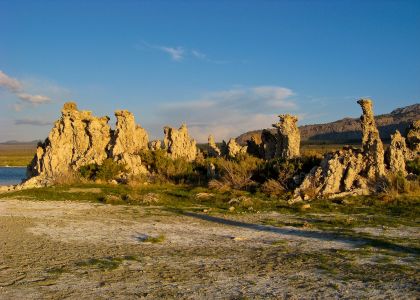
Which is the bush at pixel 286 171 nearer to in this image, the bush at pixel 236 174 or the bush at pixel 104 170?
the bush at pixel 236 174

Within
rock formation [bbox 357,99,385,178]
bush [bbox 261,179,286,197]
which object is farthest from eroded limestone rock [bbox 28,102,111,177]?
rock formation [bbox 357,99,385,178]

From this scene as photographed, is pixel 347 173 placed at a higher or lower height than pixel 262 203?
higher

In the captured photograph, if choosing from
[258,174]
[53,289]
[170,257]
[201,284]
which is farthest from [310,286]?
[258,174]

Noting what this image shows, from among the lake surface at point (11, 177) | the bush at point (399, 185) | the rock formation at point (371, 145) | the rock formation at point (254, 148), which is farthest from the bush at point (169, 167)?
the lake surface at point (11, 177)

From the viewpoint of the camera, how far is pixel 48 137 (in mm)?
32531

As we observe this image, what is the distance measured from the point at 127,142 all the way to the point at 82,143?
9.80ft

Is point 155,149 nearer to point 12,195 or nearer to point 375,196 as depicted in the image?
point 12,195

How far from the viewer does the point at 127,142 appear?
107 ft

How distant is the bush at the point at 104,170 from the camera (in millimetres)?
28797

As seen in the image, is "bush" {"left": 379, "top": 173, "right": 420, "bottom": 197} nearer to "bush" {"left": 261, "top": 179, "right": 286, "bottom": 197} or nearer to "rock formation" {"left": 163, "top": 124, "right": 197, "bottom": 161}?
"bush" {"left": 261, "top": 179, "right": 286, "bottom": 197}

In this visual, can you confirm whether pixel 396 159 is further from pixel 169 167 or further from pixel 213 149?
pixel 213 149

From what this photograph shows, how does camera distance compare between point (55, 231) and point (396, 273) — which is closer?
point (396, 273)

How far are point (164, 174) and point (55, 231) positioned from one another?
54.4 ft

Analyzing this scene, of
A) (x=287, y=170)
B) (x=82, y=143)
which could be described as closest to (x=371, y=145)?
(x=287, y=170)
